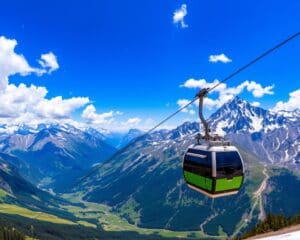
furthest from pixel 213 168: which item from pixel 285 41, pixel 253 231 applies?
pixel 253 231

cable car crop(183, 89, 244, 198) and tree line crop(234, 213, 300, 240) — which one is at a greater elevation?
cable car crop(183, 89, 244, 198)

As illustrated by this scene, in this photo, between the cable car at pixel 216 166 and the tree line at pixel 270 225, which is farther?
the tree line at pixel 270 225

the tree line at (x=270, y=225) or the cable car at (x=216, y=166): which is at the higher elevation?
the cable car at (x=216, y=166)

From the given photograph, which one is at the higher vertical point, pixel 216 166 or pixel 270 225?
pixel 216 166

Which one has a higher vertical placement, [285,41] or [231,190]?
[285,41]

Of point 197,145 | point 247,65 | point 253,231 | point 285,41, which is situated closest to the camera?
point 285,41

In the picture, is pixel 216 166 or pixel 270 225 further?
pixel 270 225

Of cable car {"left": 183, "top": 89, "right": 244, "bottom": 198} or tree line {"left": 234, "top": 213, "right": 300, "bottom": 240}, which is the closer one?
cable car {"left": 183, "top": 89, "right": 244, "bottom": 198}

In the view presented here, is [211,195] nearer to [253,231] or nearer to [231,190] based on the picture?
[231,190]
